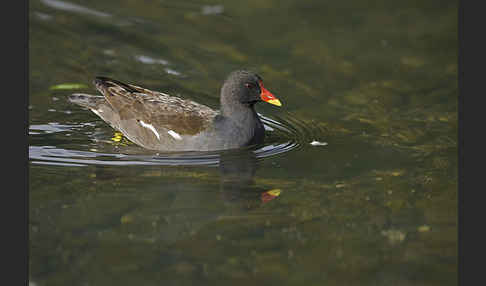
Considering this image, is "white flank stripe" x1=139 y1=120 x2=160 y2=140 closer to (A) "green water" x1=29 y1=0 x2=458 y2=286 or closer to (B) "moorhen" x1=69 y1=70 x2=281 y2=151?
(B) "moorhen" x1=69 y1=70 x2=281 y2=151

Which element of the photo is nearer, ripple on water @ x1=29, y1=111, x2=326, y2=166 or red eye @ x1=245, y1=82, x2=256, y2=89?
ripple on water @ x1=29, y1=111, x2=326, y2=166

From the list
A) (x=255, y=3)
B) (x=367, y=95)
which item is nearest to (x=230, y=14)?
(x=255, y=3)

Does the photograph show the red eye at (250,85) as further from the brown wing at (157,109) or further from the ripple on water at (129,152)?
the ripple on water at (129,152)

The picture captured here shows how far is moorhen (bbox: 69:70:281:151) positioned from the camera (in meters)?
8.23

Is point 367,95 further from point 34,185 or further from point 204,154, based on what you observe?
point 34,185

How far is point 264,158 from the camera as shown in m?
8.09

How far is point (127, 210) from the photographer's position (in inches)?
254

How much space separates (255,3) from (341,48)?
250 centimetres

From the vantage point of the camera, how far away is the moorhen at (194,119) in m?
8.23

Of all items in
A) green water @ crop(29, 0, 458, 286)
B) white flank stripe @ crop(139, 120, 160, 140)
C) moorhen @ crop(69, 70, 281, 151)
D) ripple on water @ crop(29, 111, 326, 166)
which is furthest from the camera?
white flank stripe @ crop(139, 120, 160, 140)

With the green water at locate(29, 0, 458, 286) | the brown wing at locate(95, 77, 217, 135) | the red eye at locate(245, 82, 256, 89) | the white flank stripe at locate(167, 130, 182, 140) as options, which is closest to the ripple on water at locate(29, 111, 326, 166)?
the green water at locate(29, 0, 458, 286)

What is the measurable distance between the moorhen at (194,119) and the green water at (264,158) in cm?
32

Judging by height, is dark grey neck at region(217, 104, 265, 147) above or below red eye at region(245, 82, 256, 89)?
below

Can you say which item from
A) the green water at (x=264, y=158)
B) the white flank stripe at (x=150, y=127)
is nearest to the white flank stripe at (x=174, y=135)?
the white flank stripe at (x=150, y=127)
